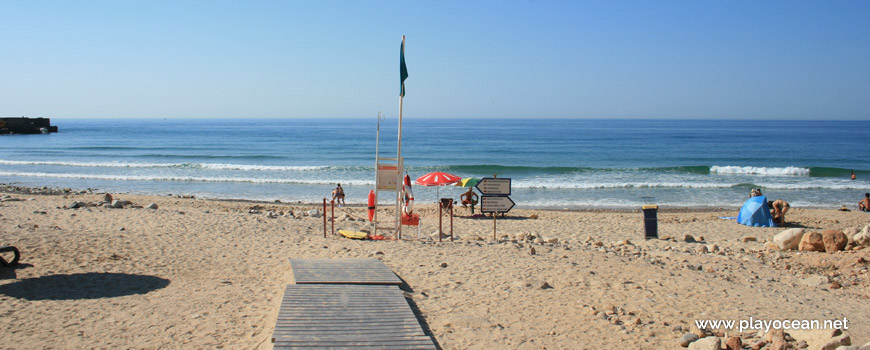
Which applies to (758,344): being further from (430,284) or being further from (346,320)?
(346,320)

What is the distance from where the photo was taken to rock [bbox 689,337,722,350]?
223 inches

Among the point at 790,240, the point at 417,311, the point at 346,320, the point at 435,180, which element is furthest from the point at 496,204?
the point at 790,240

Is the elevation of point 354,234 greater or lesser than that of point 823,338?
lesser

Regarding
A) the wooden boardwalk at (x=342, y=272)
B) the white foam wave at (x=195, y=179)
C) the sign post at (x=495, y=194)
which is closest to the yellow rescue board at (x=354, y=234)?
the wooden boardwalk at (x=342, y=272)

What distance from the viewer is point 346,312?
6.33m

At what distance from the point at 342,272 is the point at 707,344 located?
15.8 ft

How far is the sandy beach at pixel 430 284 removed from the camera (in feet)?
20.5

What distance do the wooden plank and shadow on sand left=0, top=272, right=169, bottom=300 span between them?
2.27 m

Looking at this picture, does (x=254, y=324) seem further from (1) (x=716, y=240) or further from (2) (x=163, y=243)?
(1) (x=716, y=240)

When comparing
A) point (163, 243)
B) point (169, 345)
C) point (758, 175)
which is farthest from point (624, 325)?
point (758, 175)

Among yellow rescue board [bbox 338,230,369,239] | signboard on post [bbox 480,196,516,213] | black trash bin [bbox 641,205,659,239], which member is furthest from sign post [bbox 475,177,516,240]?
black trash bin [bbox 641,205,659,239]

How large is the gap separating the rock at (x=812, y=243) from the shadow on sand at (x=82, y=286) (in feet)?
40.6

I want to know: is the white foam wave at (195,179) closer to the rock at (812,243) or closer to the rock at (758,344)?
the rock at (812,243)

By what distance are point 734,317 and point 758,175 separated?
97.3 ft
